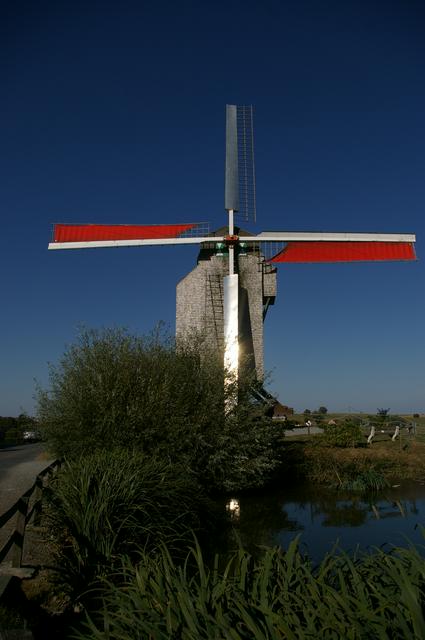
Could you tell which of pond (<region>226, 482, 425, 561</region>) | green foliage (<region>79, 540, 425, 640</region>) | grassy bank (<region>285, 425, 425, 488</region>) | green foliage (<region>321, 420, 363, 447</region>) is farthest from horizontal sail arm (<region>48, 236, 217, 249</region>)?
green foliage (<region>79, 540, 425, 640</region>)

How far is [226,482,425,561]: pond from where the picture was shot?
10.9 meters

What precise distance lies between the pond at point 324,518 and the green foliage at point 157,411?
1178 millimetres

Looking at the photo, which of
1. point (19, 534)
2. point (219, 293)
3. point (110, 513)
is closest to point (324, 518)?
point (110, 513)

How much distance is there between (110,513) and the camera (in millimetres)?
7539

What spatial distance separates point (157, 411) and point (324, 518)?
5.25 metres

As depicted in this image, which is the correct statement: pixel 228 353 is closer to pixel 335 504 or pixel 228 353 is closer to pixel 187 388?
pixel 187 388

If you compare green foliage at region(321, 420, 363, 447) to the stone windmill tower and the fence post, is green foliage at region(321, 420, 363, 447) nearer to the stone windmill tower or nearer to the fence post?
the stone windmill tower

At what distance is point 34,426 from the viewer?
731 inches

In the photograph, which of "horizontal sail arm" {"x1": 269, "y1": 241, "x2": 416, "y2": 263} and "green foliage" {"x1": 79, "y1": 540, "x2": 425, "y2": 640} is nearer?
"green foliage" {"x1": 79, "y1": 540, "x2": 425, "y2": 640}

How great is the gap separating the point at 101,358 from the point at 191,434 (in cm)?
370

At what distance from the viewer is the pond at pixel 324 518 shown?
35.6 ft

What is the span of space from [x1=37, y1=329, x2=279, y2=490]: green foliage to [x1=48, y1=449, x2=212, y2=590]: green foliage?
14.8 feet

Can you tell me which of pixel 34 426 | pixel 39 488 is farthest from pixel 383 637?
pixel 34 426

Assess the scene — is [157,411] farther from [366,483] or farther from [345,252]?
[345,252]
